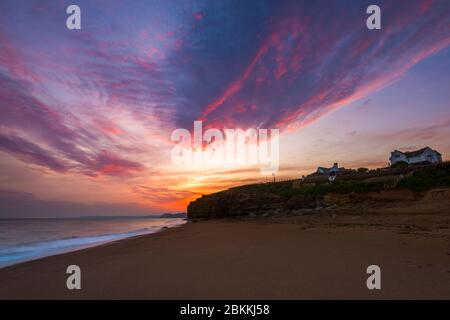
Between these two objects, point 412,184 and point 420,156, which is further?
point 420,156

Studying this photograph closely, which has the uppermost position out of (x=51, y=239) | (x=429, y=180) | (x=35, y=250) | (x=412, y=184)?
(x=429, y=180)

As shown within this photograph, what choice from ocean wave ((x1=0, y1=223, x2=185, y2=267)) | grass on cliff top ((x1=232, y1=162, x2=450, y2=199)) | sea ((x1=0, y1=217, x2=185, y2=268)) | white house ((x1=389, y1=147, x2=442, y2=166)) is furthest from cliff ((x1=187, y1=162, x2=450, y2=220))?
white house ((x1=389, y1=147, x2=442, y2=166))

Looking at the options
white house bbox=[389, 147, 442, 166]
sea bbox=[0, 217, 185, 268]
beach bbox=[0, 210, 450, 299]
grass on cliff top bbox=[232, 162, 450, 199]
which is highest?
white house bbox=[389, 147, 442, 166]

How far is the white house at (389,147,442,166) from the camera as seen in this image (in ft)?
161

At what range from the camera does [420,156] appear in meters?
50.4

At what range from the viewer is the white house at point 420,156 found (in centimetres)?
4894

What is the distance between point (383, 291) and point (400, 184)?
1018 inches

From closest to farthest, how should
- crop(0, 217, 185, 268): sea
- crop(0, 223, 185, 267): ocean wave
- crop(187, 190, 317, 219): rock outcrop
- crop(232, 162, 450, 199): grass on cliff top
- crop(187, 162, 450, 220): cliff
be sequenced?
crop(0, 223, 185, 267): ocean wave < crop(0, 217, 185, 268): sea < crop(232, 162, 450, 199): grass on cliff top < crop(187, 162, 450, 220): cliff < crop(187, 190, 317, 219): rock outcrop

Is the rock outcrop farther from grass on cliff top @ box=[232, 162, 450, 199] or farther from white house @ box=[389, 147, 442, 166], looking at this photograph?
white house @ box=[389, 147, 442, 166]

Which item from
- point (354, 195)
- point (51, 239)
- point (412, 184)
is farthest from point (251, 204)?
point (51, 239)

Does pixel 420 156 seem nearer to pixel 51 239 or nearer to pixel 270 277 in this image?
pixel 270 277

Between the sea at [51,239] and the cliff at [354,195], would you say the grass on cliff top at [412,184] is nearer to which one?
the cliff at [354,195]

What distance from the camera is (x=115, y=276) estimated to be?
5.88 metres
